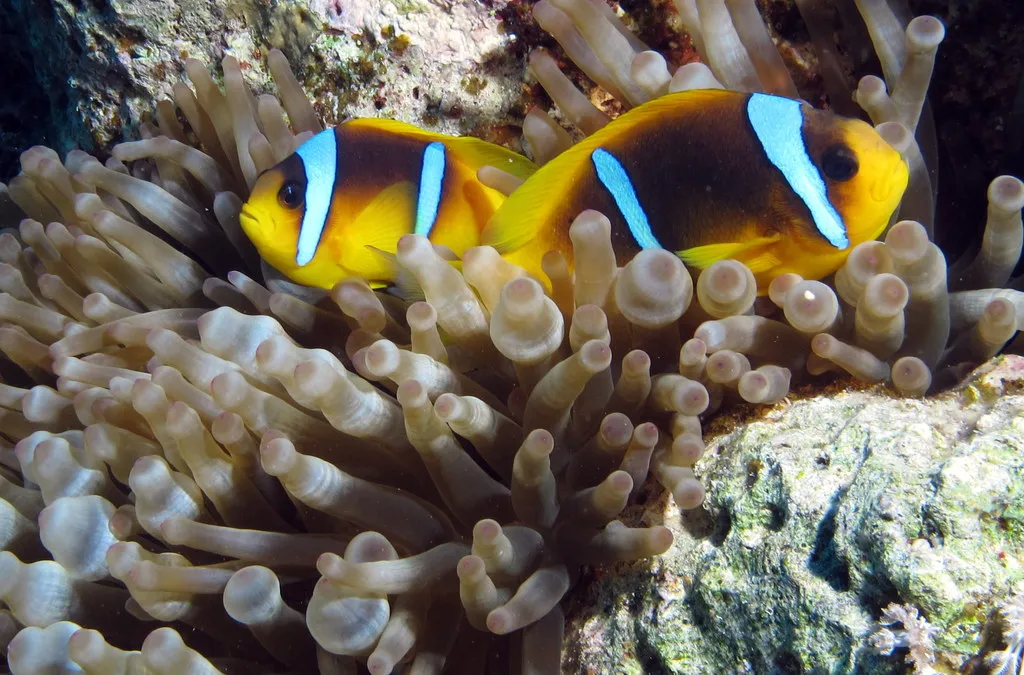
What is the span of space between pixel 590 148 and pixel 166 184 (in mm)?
1241

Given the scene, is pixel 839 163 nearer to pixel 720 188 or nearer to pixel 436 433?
pixel 720 188

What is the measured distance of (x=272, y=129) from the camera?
189 centimetres

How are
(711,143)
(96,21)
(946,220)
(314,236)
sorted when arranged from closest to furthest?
(711,143), (314,236), (946,220), (96,21)

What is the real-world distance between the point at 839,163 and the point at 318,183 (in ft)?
3.25

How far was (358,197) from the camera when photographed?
1.58 meters

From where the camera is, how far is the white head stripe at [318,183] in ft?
5.16

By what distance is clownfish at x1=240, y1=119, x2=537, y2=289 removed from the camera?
5.16 feet

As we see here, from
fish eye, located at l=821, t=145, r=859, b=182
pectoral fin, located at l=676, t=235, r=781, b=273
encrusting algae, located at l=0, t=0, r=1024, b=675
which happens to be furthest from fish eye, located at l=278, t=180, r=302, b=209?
fish eye, located at l=821, t=145, r=859, b=182

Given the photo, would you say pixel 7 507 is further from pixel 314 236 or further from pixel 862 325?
pixel 862 325

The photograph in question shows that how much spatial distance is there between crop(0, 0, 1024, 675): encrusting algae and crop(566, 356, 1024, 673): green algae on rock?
0.07m

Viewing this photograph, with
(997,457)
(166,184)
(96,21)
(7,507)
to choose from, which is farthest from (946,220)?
(96,21)

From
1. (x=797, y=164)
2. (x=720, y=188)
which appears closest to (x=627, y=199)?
(x=720, y=188)

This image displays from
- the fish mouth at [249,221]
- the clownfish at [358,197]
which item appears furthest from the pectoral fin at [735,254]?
the fish mouth at [249,221]

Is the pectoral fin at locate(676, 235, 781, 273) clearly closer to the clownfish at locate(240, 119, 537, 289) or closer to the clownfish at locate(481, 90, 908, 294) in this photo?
the clownfish at locate(481, 90, 908, 294)
